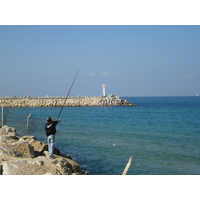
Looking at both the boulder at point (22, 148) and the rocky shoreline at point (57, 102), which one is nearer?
the boulder at point (22, 148)

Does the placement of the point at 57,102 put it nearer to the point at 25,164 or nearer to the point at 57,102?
the point at 57,102

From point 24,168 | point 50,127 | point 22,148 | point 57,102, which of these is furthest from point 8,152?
point 57,102

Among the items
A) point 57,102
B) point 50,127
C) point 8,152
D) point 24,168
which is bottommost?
point 24,168

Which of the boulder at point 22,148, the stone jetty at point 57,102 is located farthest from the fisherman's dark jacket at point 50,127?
the stone jetty at point 57,102

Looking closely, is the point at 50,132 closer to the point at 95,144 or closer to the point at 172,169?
the point at 172,169

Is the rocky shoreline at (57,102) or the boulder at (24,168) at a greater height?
the rocky shoreline at (57,102)

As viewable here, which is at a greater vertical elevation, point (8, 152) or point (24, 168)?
point (8, 152)

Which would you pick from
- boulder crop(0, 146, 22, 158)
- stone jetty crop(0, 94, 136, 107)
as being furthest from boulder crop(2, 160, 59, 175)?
stone jetty crop(0, 94, 136, 107)

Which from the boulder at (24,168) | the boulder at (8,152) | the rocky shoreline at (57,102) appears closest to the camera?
the boulder at (24,168)

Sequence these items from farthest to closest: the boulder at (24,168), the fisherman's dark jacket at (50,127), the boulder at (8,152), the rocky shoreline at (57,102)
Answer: the rocky shoreline at (57,102) < the fisherman's dark jacket at (50,127) < the boulder at (8,152) < the boulder at (24,168)

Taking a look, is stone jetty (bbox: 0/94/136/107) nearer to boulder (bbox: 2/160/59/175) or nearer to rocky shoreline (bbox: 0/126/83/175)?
rocky shoreline (bbox: 0/126/83/175)

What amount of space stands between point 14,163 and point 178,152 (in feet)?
30.3

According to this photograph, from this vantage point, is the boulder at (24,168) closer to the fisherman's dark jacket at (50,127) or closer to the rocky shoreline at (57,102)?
the fisherman's dark jacket at (50,127)
